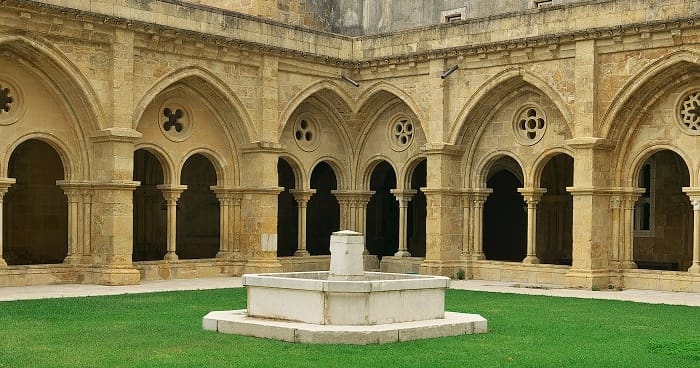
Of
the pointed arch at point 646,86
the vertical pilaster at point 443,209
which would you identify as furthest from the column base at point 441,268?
the pointed arch at point 646,86

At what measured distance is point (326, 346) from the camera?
10.1 meters

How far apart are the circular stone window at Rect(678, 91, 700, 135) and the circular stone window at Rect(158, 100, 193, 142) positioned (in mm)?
9103

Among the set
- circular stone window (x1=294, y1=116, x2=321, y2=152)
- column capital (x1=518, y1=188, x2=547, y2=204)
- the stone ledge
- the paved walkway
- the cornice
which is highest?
the cornice

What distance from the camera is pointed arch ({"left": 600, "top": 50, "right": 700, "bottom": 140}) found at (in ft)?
57.3

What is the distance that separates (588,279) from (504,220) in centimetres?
841

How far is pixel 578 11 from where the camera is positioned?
734 inches

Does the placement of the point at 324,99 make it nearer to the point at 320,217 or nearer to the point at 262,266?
the point at 262,266

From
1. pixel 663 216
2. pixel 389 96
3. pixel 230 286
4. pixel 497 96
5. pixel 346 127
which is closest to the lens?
pixel 230 286

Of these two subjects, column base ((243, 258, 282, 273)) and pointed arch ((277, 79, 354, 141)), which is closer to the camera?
column base ((243, 258, 282, 273))

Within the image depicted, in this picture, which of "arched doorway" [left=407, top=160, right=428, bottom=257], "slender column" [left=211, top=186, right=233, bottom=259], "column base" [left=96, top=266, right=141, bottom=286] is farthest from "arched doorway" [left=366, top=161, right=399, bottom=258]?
"column base" [left=96, top=266, right=141, bottom=286]

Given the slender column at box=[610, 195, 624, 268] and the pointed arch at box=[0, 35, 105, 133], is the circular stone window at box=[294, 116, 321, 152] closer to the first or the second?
the pointed arch at box=[0, 35, 105, 133]

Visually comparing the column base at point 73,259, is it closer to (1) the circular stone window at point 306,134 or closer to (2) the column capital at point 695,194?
(1) the circular stone window at point 306,134

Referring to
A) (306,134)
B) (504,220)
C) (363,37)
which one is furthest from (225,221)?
(504,220)

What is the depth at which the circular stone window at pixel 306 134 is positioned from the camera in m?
22.1
